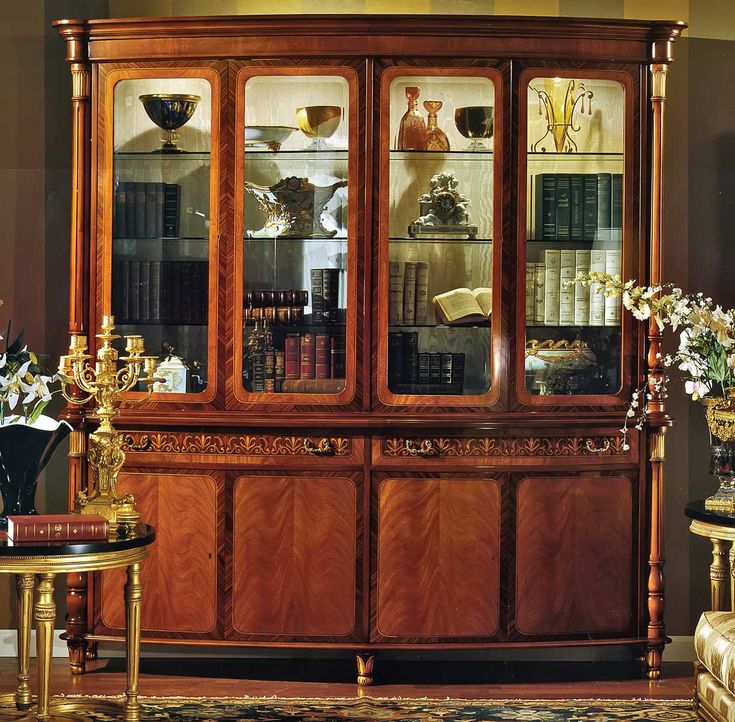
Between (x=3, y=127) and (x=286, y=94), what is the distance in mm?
1259

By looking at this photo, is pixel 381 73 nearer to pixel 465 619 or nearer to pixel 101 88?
pixel 101 88

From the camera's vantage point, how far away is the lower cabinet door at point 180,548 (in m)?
4.24

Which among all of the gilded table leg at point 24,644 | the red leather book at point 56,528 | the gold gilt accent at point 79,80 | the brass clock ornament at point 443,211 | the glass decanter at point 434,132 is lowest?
the gilded table leg at point 24,644

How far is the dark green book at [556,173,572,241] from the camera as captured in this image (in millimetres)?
4336

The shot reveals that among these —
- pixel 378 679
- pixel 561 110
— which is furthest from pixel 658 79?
pixel 378 679

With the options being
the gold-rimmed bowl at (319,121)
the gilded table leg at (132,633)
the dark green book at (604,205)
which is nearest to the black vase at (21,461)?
the gilded table leg at (132,633)

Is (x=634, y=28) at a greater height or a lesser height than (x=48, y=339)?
greater

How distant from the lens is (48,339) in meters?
4.68

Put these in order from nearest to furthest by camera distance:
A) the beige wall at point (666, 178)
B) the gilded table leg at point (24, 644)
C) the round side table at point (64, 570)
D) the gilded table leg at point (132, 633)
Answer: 1. the round side table at point (64, 570)
2. the gilded table leg at point (132, 633)
3. the gilded table leg at point (24, 644)
4. the beige wall at point (666, 178)

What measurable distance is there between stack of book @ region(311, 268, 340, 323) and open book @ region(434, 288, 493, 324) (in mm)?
385

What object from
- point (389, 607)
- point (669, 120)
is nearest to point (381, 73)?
point (669, 120)

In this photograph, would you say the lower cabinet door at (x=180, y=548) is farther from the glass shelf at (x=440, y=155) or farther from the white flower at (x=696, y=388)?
the white flower at (x=696, y=388)

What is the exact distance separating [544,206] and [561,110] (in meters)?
0.37

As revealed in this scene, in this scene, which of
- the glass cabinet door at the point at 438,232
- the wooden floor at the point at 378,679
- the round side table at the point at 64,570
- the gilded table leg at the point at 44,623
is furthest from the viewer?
the glass cabinet door at the point at 438,232
